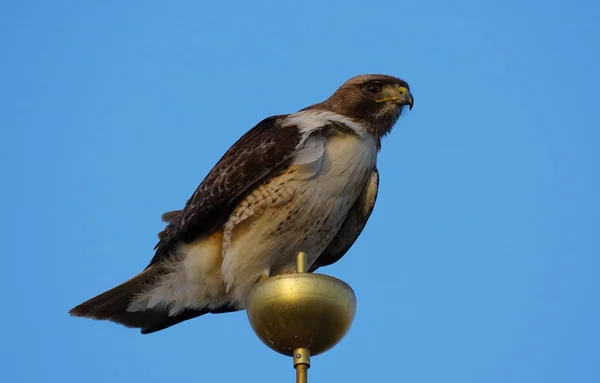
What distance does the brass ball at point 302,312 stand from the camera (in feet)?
21.3

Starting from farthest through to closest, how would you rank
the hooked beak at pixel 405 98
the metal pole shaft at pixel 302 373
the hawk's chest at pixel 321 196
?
the hooked beak at pixel 405 98, the hawk's chest at pixel 321 196, the metal pole shaft at pixel 302 373

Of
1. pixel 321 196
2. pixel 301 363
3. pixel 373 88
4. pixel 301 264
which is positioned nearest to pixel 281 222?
pixel 321 196

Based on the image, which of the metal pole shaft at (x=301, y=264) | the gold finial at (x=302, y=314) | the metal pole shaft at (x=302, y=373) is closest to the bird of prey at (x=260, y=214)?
the metal pole shaft at (x=301, y=264)

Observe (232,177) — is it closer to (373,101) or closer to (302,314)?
(373,101)

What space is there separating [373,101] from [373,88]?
0.60ft

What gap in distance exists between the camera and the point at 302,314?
650cm

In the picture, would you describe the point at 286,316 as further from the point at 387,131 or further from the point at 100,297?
the point at 387,131

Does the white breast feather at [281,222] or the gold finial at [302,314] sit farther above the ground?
the white breast feather at [281,222]

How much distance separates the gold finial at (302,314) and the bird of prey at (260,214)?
180cm

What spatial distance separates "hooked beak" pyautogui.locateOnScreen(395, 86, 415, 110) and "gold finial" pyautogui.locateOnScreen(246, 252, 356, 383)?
321 cm

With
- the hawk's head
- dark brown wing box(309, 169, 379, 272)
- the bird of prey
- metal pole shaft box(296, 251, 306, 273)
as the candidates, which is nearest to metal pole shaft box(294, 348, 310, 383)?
metal pole shaft box(296, 251, 306, 273)

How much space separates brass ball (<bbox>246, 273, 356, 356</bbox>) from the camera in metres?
6.50

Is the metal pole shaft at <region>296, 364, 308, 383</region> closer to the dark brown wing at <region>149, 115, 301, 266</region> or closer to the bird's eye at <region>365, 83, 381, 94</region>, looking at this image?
the dark brown wing at <region>149, 115, 301, 266</region>

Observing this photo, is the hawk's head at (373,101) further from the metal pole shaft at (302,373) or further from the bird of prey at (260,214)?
the metal pole shaft at (302,373)
